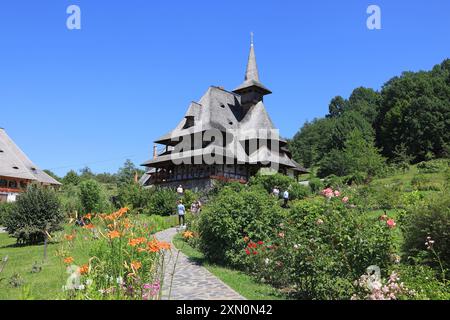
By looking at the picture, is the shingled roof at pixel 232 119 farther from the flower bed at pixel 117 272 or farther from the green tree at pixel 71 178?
the green tree at pixel 71 178

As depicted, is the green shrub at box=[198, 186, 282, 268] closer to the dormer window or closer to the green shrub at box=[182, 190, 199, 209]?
the green shrub at box=[182, 190, 199, 209]

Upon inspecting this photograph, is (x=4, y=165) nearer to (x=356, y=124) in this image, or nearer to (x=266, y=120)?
(x=266, y=120)

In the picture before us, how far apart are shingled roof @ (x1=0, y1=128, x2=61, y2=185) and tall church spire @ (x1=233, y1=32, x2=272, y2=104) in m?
24.6

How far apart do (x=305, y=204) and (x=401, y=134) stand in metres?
57.7

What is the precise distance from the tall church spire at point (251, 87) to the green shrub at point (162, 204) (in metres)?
18.3

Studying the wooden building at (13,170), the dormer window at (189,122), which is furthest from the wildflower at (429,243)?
the wooden building at (13,170)

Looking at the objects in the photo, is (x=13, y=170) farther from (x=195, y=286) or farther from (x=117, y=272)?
(x=117, y=272)

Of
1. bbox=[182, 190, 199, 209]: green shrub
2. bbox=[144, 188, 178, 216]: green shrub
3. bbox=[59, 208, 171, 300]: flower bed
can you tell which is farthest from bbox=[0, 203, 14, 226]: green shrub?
bbox=[59, 208, 171, 300]: flower bed

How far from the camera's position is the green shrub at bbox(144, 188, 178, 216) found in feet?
91.1

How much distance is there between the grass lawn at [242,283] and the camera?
834 cm

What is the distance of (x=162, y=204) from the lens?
28.1 m

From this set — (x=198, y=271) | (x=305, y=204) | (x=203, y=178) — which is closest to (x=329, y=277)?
(x=305, y=204)

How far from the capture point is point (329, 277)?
25.2 feet

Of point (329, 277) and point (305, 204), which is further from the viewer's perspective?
point (305, 204)
